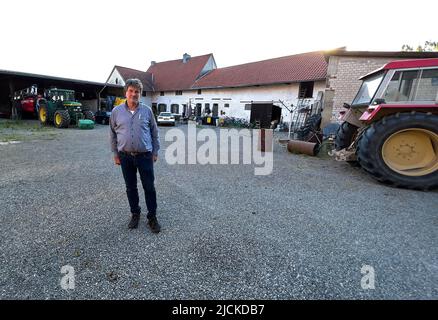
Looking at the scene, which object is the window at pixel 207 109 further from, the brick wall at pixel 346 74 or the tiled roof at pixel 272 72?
the brick wall at pixel 346 74

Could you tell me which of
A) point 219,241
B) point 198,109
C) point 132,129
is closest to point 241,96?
point 198,109

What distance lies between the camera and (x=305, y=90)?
1655cm

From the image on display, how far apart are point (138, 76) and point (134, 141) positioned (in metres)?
30.4

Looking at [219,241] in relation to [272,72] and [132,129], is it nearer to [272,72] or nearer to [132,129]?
[132,129]

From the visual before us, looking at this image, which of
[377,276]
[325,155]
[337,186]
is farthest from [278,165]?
[377,276]

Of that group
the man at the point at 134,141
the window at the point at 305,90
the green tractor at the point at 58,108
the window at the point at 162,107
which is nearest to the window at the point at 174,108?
the window at the point at 162,107

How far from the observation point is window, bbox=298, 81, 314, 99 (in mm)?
16328

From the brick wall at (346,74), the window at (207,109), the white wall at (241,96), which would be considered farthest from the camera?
the window at (207,109)

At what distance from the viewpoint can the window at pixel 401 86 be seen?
402 centimetres

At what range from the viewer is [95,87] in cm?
2152

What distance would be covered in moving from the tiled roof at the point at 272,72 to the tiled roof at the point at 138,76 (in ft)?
25.1

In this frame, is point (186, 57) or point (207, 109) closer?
point (207, 109)
